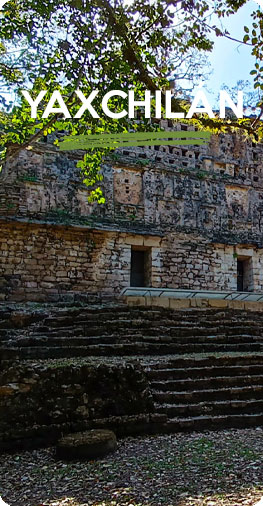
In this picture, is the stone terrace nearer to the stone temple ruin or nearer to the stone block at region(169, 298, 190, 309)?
the stone temple ruin

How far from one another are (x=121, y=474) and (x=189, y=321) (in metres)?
6.13

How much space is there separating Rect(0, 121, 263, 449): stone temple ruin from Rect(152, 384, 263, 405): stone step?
0.05 ft

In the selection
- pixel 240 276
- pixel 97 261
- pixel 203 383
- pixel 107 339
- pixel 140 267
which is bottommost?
pixel 203 383

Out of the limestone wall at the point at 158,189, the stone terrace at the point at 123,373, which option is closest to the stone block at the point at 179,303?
the stone terrace at the point at 123,373

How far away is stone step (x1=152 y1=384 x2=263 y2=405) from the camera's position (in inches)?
207

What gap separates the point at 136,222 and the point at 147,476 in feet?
35.9

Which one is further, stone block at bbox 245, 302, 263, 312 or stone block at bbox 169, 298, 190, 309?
stone block at bbox 245, 302, 263, 312

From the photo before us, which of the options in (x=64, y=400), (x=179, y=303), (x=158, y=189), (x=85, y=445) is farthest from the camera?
(x=158, y=189)

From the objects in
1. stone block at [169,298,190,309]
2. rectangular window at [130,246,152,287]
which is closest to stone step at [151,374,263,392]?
stone block at [169,298,190,309]

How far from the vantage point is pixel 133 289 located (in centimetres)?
1169

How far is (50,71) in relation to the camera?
6184 millimetres

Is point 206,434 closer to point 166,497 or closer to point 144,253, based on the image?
point 166,497

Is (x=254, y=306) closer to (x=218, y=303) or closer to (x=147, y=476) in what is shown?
(x=218, y=303)

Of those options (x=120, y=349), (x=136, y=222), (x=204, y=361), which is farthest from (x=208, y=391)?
(x=136, y=222)
